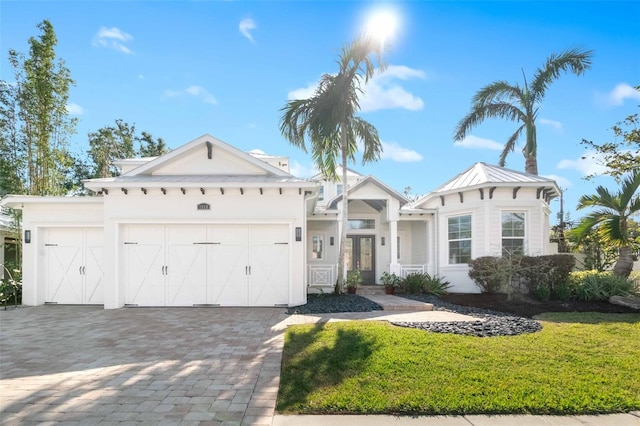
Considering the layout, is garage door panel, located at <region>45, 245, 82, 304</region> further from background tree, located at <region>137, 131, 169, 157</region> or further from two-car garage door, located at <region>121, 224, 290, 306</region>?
background tree, located at <region>137, 131, 169, 157</region>

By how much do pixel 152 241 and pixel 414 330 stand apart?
766 cm

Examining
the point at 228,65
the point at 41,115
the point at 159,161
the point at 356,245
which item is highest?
the point at 228,65

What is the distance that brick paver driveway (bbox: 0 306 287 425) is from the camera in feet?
12.7

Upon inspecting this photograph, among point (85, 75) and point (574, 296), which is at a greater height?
point (85, 75)

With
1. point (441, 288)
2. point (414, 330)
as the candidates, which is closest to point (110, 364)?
point (414, 330)

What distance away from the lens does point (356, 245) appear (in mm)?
15703

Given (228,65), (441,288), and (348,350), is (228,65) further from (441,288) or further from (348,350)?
(441,288)

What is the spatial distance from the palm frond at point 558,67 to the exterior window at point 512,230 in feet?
18.4

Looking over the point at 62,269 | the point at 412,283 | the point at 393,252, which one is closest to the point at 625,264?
the point at 412,283

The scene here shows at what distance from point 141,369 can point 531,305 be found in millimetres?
9680

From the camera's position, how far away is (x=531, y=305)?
10016 millimetres

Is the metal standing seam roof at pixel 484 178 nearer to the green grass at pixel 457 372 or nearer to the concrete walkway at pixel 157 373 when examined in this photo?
the concrete walkway at pixel 157 373

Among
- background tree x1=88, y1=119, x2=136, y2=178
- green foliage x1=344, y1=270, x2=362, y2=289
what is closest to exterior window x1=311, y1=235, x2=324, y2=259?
green foliage x1=344, y1=270, x2=362, y2=289

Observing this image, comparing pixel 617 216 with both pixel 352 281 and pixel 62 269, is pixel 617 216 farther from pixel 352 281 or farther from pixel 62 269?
pixel 62 269
